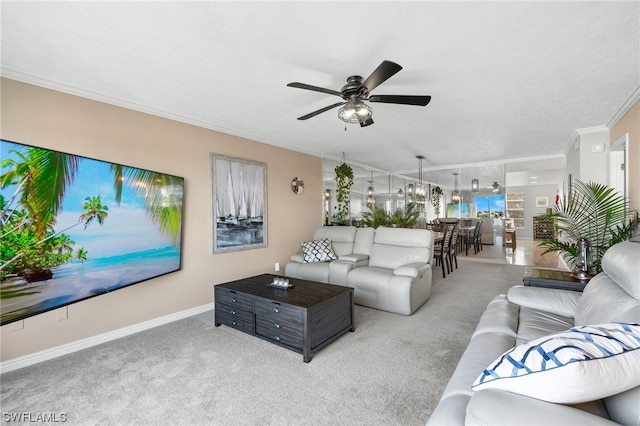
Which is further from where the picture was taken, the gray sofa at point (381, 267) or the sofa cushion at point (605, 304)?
the gray sofa at point (381, 267)

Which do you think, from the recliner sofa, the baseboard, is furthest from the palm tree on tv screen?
the recliner sofa

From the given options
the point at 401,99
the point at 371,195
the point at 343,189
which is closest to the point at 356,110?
the point at 401,99

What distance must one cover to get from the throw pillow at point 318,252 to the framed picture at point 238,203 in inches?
27.7

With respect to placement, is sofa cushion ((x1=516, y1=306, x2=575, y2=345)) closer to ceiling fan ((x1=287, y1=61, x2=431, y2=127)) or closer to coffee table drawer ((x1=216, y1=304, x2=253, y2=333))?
ceiling fan ((x1=287, y1=61, x2=431, y2=127))

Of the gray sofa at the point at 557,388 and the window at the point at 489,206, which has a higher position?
the window at the point at 489,206

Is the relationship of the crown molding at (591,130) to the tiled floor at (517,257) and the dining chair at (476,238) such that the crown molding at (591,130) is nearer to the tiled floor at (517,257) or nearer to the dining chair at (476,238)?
the tiled floor at (517,257)

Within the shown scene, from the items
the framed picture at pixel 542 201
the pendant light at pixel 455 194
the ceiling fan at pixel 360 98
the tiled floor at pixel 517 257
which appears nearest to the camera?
the ceiling fan at pixel 360 98

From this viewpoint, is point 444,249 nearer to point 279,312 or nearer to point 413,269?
point 413,269

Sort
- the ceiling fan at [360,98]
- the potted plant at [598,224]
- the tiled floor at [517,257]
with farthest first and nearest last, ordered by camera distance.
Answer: the tiled floor at [517,257], the potted plant at [598,224], the ceiling fan at [360,98]

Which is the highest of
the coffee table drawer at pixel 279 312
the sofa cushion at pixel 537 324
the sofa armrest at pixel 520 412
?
the sofa armrest at pixel 520 412

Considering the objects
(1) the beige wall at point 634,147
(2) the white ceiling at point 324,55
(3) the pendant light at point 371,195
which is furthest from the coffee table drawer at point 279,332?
(3) the pendant light at point 371,195

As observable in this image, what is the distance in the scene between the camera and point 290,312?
2.47m

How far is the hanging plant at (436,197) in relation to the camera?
28.1ft

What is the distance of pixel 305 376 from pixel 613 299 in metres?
2.01
